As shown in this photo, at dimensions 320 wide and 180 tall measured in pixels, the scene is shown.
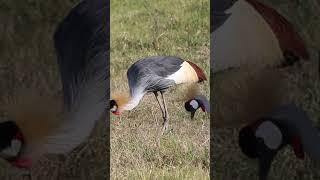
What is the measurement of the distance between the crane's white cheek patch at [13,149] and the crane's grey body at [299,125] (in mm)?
1212

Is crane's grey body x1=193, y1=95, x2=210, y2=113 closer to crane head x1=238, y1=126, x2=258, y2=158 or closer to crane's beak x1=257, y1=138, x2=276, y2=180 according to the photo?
crane head x1=238, y1=126, x2=258, y2=158

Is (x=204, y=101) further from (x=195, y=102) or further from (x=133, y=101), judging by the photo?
(x=133, y=101)

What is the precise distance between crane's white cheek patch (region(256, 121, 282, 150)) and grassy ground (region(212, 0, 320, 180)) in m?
0.18

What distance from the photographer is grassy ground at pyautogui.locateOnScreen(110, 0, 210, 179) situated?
146 inches

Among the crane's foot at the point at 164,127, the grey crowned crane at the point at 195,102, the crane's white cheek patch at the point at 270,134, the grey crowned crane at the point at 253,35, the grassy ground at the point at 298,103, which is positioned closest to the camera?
the crane's white cheek patch at the point at 270,134

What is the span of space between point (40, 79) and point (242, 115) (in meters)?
1.01

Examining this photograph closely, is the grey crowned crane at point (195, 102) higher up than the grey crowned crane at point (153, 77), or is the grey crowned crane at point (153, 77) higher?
the grey crowned crane at point (153, 77)

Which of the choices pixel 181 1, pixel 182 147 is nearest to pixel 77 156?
pixel 182 147

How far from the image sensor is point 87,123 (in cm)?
353

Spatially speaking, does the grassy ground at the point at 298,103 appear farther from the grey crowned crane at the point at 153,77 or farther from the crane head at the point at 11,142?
the crane head at the point at 11,142

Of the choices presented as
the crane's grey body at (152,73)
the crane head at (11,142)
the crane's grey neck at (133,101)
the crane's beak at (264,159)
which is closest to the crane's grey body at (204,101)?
the crane's grey body at (152,73)

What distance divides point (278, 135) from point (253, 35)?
50 cm

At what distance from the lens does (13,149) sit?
3504 mm

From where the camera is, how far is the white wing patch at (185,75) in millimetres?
3613
